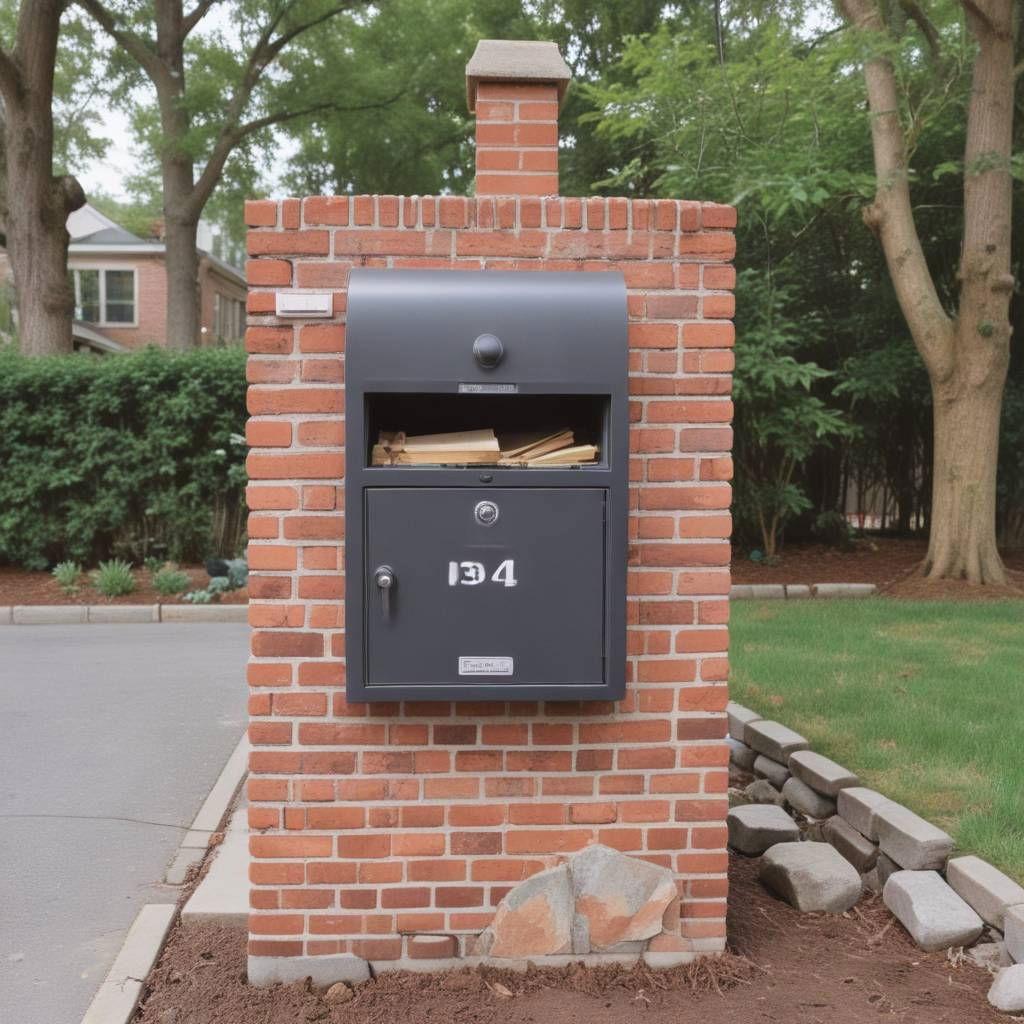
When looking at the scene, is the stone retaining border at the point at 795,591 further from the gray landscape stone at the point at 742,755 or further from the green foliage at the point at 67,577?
the green foliage at the point at 67,577

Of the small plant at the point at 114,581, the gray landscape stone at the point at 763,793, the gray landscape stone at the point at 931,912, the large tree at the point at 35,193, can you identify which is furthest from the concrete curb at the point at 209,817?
the large tree at the point at 35,193

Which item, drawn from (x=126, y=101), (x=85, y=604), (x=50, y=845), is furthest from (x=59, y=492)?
(x=126, y=101)

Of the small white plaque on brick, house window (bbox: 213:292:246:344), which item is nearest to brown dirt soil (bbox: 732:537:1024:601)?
the small white plaque on brick

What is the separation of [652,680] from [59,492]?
10283 millimetres

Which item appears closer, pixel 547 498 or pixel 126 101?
pixel 547 498

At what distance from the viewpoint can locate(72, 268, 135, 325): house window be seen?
33.8 m

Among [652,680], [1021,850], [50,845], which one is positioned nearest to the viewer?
[652,680]

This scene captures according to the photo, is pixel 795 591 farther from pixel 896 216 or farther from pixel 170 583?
pixel 170 583

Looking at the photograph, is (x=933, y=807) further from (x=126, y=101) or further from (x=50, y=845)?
(x=126, y=101)

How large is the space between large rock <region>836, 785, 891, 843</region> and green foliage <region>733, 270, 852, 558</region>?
648 centimetres

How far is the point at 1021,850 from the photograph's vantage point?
139 inches

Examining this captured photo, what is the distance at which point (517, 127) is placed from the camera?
10.8 feet

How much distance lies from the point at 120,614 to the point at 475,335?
8.65 m

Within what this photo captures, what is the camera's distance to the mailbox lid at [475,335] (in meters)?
2.71
